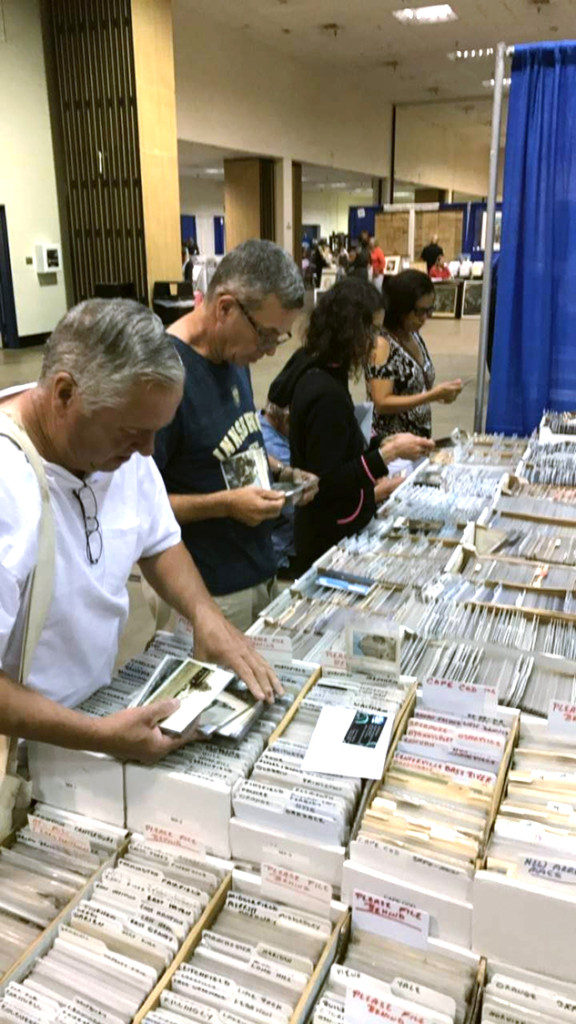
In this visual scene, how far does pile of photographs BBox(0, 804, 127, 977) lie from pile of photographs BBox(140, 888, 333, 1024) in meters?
0.21

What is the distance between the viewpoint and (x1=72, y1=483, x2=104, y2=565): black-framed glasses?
134cm

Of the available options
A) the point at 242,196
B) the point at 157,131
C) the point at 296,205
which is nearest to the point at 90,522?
the point at 157,131

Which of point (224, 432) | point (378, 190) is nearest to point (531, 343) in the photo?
point (224, 432)

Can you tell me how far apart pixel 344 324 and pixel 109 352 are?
139cm

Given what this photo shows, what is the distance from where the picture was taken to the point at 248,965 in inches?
41.9

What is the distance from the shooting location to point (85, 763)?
4.15 ft

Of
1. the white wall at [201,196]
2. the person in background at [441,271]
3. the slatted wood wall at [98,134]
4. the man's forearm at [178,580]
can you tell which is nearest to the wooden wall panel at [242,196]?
the person in background at [441,271]

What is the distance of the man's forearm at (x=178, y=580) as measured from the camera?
1603 mm

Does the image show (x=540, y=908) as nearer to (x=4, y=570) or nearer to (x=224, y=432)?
(x=4, y=570)

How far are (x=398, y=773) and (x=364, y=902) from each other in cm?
20

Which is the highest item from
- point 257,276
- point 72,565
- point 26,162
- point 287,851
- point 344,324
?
point 26,162

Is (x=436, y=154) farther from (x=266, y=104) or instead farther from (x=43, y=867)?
(x=43, y=867)

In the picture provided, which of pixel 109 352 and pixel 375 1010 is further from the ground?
pixel 109 352

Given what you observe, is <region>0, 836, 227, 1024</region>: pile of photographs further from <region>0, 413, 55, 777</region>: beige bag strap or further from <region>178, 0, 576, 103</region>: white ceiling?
<region>178, 0, 576, 103</region>: white ceiling
